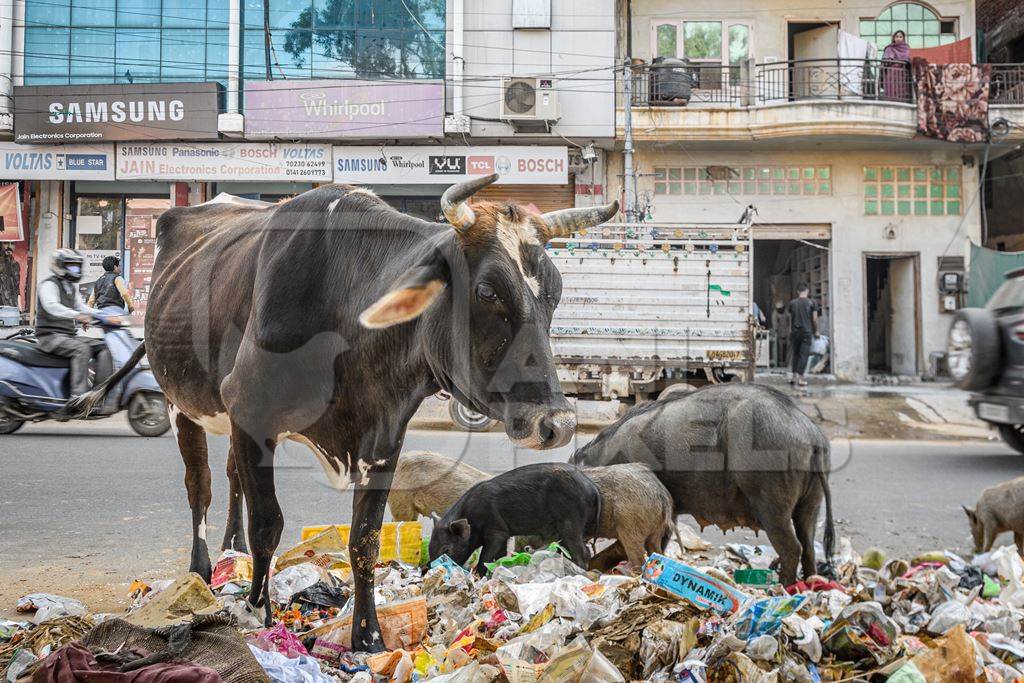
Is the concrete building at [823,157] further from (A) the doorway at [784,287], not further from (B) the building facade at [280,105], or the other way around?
(B) the building facade at [280,105]

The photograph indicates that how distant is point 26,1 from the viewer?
57.1ft

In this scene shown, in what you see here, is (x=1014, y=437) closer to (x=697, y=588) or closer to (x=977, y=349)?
Result: (x=697, y=588)

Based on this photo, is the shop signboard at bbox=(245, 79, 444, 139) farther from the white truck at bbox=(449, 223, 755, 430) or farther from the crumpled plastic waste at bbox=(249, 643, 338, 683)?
the crumpled plastic waste at bbox=(249, 643, 338, 683)

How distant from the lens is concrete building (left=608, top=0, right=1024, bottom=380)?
1723 cm

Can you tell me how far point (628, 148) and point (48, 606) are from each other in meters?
14.2

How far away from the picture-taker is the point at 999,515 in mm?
5594

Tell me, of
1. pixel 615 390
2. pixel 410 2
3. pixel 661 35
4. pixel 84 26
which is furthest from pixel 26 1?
pixel 615 390

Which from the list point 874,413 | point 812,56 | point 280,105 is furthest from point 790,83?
point 280,105

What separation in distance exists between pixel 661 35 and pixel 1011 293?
16.7 m

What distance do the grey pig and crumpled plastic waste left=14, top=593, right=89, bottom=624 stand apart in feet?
11.3

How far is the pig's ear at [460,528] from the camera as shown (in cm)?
484

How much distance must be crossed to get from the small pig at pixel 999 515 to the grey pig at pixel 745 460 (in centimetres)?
115

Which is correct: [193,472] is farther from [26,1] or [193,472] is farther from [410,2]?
[26,1]

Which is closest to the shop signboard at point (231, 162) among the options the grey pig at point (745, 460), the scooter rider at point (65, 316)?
the scooter rider at point (65, 316)
